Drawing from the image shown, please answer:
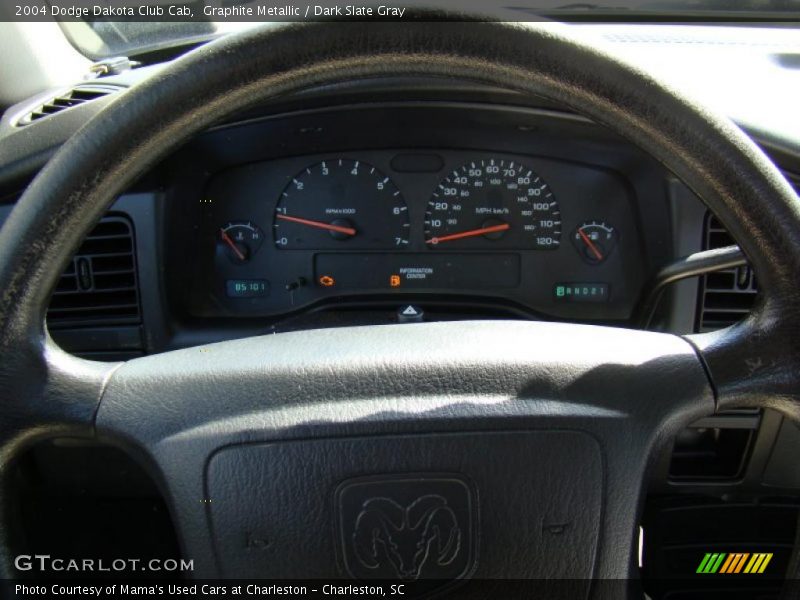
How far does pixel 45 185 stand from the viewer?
3.40ft

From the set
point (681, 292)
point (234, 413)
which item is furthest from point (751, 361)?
point (681, 292)

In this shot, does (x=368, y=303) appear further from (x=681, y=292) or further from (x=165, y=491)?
(x=165, y=491)

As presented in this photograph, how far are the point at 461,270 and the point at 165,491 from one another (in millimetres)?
1179

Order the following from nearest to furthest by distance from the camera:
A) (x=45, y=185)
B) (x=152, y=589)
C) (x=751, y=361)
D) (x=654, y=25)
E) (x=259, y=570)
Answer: (x=45, y=185)
(x=751, y=361)
(x=259, y=570)
(x=152, y=589)
(x=654, y=25)

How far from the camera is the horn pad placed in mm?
1209

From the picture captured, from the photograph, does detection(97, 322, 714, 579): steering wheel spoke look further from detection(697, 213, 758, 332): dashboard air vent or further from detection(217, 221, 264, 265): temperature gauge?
detection(217, 221, 264, 265): temperature gauge

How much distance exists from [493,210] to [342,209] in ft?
1.35

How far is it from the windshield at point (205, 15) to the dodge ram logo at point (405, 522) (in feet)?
4.29

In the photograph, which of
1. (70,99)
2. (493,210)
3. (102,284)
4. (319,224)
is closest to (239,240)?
(319,224)

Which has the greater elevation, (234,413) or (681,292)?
(234,413)

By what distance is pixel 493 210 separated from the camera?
222 centimetres

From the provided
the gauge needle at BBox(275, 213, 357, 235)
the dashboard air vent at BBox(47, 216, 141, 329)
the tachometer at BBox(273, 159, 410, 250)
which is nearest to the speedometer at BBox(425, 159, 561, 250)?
the tachometer at BBox(273, 159, 410, 250)

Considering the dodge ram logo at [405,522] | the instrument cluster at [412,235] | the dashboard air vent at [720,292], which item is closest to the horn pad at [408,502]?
the dodge ram logo at [405,522]

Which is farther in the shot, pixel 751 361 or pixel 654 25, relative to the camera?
pixel 654 25
